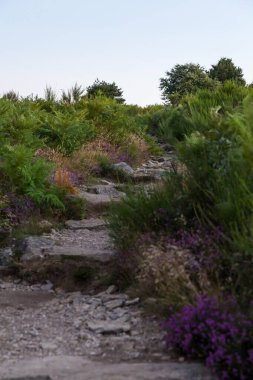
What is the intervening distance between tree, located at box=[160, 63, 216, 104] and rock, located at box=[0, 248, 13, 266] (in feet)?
87.2

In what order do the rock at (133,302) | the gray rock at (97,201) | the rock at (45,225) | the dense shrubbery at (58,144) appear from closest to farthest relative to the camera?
the rock at (133,302) → the rock at (45,225) → the dense shrubbery at (58,144) → the gray rock at (97,201)

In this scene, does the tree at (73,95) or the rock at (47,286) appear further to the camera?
the tree at (73,95)

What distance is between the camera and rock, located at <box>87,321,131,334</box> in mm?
4719

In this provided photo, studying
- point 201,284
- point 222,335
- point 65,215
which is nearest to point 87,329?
point 201,284

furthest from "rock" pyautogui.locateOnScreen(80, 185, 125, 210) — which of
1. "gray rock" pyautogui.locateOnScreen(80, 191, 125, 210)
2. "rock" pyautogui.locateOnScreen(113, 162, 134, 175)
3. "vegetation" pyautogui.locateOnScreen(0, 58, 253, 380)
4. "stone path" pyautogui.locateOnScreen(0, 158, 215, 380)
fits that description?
"stone path" pyautogui.locateOnScreen(0, 158, 215, 380)

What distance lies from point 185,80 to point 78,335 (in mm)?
32139

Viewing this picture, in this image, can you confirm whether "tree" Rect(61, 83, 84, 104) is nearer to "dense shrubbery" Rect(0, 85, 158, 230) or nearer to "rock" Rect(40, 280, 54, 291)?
"dense shrubbery" Rect(0, 85, 158, 230)

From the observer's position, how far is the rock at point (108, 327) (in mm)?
4719

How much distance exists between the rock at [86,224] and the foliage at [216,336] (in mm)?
3827

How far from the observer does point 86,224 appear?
8227 mm

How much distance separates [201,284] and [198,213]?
1.27m

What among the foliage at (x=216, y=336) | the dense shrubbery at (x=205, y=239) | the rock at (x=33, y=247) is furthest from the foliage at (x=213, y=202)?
the rock at (x=33, y=247)

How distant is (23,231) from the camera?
24.6 ft

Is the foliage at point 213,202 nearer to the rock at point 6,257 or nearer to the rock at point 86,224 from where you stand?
the rock at point 6,257
